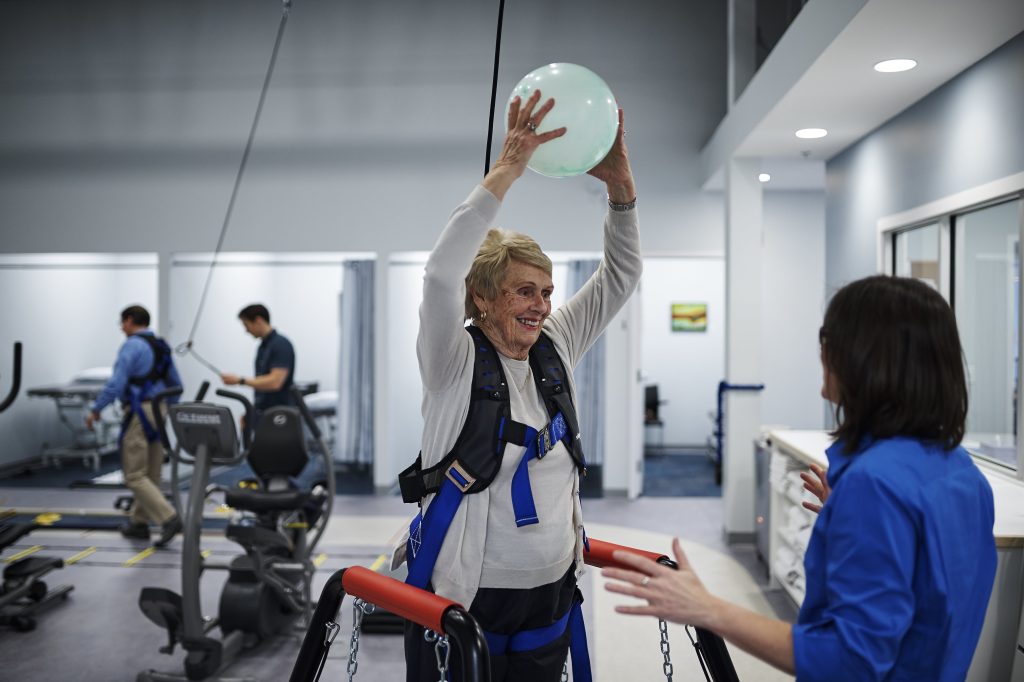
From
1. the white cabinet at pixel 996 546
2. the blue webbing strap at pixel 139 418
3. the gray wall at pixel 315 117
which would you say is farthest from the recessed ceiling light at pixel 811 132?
the blue webbing strap at pixel 139 418

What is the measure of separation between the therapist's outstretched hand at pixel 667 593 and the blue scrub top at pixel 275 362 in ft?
13.4

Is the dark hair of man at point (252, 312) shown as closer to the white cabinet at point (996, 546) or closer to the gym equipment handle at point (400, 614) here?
the white cabinet at point (996, 546)

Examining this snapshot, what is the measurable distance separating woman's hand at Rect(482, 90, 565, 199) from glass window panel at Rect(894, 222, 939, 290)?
2814 millimetres

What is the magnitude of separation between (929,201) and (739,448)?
79.7 inches

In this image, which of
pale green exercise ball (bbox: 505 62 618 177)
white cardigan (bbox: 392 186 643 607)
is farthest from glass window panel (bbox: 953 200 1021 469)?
white cardigan (bbox: 392 186 643 607)

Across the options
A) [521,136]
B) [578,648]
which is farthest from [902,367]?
[578,648]

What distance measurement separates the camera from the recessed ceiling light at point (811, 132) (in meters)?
4.30

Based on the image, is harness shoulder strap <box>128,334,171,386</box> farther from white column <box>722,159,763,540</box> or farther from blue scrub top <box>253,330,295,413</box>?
white column <box>722,159,763,540</box>

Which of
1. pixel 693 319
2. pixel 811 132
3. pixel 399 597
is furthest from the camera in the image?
pixel 693 319

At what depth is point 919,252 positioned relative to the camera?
3898 millimetres

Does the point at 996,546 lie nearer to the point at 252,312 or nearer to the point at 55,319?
the point at 252,312

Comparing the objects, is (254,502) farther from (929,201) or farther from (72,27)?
(72,27)

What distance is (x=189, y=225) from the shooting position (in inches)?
264

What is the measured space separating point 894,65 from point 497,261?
257 centimetres
